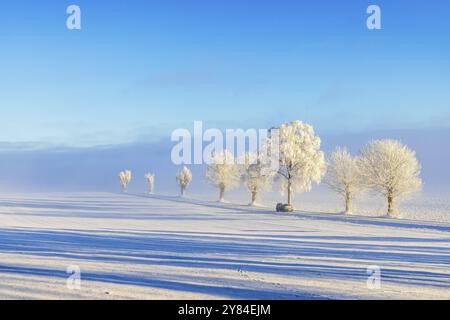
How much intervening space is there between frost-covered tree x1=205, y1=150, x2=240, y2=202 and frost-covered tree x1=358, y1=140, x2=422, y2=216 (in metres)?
45.8

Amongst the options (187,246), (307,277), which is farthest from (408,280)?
(187,246)

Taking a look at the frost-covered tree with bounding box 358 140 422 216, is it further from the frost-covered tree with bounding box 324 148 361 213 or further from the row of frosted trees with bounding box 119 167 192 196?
the row of frosted trees with bounding box 119 167 192 196

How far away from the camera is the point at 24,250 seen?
53.3ft

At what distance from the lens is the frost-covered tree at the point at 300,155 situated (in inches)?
2177

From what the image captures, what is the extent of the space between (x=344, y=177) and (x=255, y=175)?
43.1ft

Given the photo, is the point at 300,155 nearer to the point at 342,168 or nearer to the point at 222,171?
the point at 342,168

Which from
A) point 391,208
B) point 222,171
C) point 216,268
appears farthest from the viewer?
point 222,171

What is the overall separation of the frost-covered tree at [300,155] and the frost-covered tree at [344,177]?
22.1 ft

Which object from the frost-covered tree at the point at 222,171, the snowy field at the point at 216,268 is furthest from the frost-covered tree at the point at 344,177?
the snowy field at the point at 216,268

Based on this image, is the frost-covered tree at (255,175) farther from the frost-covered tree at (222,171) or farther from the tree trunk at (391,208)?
the tree trunk at (391,208)

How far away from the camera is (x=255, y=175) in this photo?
64812mm

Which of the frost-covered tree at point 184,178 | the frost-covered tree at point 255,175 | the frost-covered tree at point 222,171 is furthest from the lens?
the frost-covered tree at point 184,178

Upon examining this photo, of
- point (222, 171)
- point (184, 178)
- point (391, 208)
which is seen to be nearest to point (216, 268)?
point (391, 208)

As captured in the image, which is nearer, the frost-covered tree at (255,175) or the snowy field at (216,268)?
the snowy field at (216,268)
